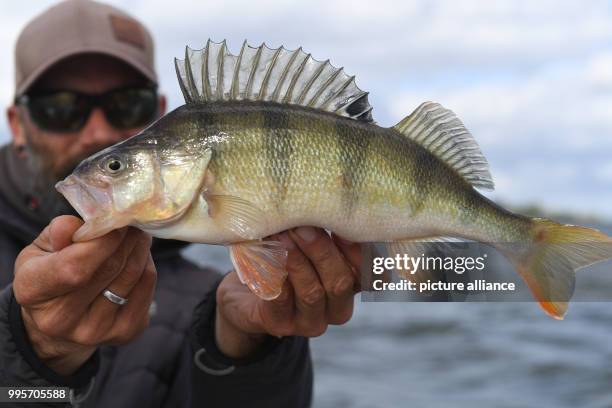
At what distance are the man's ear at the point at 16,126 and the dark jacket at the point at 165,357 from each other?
0.11 m

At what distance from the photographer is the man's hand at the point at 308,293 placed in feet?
7.80

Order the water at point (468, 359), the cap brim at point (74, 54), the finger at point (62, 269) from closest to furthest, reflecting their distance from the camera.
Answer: the finger at point (62, 269)
the cap brim at point (74, 54)
the water at point (468, 359)

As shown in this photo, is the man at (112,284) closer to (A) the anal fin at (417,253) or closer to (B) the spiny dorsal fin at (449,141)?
(A) the anal fin at (417,253)

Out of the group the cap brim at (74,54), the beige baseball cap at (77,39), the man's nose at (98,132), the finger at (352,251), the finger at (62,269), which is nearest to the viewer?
the finger at (62,269)

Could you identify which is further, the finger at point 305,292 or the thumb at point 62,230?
the finger at point 305,292

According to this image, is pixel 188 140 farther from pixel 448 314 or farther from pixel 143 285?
pixel 448 314

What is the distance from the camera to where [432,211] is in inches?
89.8

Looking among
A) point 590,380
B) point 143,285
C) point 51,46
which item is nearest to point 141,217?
point 143,285

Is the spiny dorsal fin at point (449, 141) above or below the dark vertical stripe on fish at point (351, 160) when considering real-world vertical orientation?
above

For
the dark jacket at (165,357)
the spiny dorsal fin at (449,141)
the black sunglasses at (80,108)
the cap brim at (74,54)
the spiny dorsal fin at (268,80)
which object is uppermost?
the cap brim at (74,54)

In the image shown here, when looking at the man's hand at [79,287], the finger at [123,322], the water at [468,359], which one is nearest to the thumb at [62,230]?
the man's hand at [79,287]

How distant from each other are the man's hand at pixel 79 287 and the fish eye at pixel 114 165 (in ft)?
0.63

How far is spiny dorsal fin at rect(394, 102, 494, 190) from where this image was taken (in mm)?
2346

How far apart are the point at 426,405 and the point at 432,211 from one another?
5.35 m
